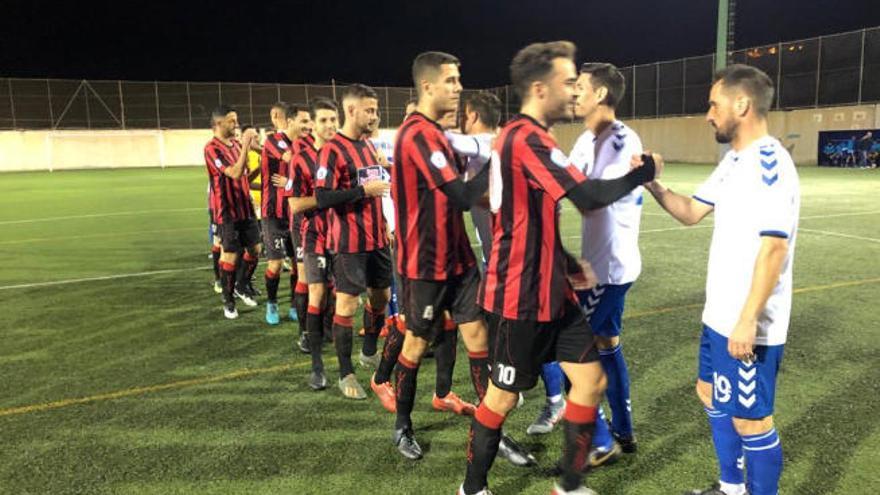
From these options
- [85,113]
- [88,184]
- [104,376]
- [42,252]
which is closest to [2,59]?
[85,113]

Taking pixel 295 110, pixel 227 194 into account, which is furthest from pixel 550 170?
pixel 227 194

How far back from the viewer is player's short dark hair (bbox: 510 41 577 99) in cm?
274

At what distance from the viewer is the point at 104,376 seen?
5223 millimetres

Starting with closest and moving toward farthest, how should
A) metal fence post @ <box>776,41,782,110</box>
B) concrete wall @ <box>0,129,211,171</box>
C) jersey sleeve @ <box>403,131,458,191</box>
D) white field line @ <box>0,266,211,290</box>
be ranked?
jersey sleeve @ <box>403,131,458,191</box>, white field line @ <box>0,266,211,290</box>, metal fence post @ <box>776,41,782,110</box>, concrete wall @ <box>0,129,211,171</box>

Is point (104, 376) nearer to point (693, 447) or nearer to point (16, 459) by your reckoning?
point (16, 459)

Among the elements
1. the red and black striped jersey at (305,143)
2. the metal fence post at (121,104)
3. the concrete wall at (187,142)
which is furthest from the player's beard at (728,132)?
the metal fence post at (121,104)

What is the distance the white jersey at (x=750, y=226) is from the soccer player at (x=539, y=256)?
0.36 metres

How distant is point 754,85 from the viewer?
264 centimetres

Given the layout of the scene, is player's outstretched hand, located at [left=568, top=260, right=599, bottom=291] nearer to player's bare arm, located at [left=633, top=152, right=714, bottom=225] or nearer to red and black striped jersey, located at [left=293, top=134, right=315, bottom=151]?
player's bare arm, located at [left=633, top=152, right=714, bottom=225]

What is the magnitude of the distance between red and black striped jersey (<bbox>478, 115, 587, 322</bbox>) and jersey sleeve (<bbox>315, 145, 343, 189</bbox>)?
2.03 meters

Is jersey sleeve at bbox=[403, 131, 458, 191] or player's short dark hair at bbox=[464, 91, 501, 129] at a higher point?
player's short dark hair at bbox=[464, 91, 501, 129]

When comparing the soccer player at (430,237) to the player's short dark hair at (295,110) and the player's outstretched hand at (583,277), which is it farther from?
the player's short dark hair at (295,110)

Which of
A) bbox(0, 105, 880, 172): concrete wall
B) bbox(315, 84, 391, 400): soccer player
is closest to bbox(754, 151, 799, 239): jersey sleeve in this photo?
bbox(315, 84, 391, 400): soccer player

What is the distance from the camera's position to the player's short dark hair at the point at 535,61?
→ 8.99ft
